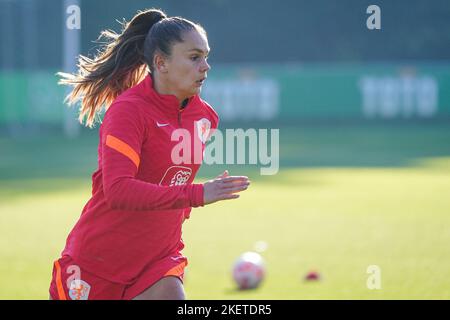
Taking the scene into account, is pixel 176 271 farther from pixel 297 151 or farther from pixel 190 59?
pixel 297 151

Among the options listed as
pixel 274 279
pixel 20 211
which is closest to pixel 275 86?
pixel 20 211

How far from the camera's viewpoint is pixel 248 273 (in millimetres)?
8211

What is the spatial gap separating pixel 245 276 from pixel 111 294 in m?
3.47

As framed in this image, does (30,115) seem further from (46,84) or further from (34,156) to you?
(34,156)

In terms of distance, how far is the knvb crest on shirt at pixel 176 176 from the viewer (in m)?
4.80

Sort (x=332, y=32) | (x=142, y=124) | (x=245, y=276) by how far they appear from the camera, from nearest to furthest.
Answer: (x=142, y=124)
(x=245, y=276)
(x=332, y=32)

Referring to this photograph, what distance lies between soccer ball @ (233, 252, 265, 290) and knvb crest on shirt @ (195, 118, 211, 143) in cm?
322

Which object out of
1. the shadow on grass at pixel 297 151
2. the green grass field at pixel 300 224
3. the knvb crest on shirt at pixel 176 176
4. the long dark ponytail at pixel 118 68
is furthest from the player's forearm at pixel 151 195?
the shadow on grass at pixel 297 151

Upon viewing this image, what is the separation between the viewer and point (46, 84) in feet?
96.6

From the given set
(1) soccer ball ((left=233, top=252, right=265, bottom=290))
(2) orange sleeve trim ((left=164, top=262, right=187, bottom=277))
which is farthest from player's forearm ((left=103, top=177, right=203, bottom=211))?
(1) soccer ball ((left=233, top=252, right=265, bottom=290))

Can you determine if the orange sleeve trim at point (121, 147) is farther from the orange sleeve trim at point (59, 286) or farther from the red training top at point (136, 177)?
the orange sleeve trim at point (59, 286)

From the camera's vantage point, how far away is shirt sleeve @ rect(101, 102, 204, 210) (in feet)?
14.5

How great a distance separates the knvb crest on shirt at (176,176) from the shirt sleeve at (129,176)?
0.82 ft

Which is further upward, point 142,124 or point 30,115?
point 142,124
